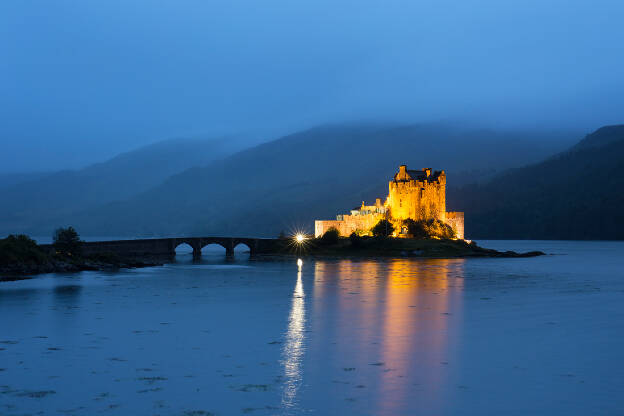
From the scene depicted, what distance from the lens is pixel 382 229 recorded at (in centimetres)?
12962

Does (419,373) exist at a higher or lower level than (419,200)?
lower

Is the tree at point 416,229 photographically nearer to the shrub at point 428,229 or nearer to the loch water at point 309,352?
the shrub at point 428,229

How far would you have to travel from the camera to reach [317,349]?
28562mm

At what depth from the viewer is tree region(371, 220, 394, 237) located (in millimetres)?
129250

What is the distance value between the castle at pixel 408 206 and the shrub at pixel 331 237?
2.72m

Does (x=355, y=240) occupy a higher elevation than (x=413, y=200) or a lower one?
lower

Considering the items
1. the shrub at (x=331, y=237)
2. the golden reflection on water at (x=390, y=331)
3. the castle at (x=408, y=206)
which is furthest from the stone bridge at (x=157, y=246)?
the golden reflection on water at (x=390, y=331)

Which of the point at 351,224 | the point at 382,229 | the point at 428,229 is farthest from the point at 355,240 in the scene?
the point at 428,229

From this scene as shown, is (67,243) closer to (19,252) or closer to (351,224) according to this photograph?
(19,252)

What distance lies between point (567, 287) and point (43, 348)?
5076 cm

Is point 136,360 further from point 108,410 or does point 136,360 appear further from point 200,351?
point 108,410

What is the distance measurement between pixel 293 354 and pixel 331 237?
108 meters

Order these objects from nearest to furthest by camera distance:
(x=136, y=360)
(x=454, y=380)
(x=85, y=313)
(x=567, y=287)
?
(x=454, y=380)
(x=136, y=360)
(x=85, y=313)
(x=567, y=287)

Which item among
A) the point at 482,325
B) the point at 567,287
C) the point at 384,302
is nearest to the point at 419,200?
the point at 567,287
